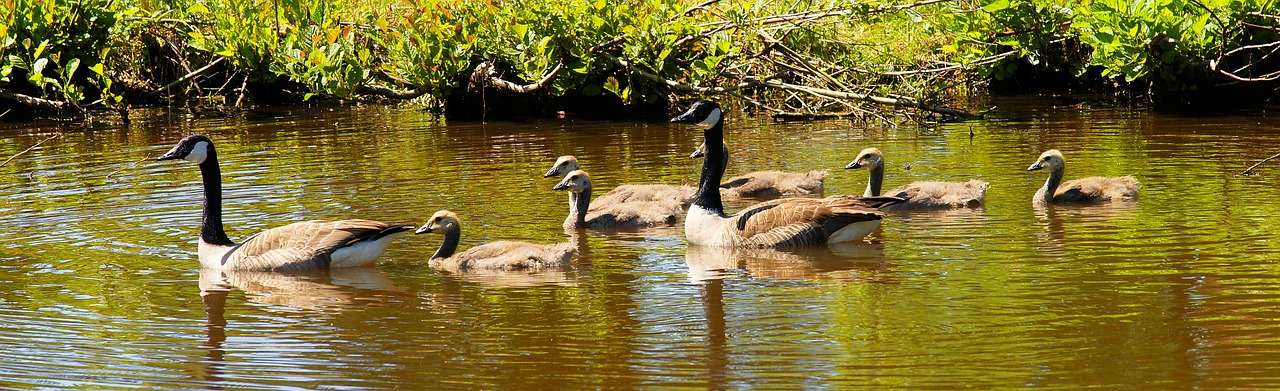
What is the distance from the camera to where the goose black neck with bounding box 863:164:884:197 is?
13797 millimetres

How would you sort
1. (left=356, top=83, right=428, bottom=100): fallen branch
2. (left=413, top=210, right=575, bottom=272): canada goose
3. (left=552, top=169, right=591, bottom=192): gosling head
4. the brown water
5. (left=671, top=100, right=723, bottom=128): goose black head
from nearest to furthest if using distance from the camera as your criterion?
the brown water
(left=413, top=210, right=575, bottom=272): canada goose
(left=671, top=100, right=723, bottom=128): goose black head
(left=552, top=169, right=591, bottom=192): gosling head
(left=356, top=83, right=428, bottom=100): fallen branch

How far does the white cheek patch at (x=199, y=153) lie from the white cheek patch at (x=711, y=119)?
420 cm

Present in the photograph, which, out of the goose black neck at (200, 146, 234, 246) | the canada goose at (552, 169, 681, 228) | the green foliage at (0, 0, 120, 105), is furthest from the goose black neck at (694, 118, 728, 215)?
the green foliage at (0, 0, 120, 105)

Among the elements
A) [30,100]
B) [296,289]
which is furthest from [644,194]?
[30,100]

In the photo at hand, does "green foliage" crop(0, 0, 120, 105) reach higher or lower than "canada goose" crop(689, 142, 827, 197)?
higher

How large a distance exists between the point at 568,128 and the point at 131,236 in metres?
9.41

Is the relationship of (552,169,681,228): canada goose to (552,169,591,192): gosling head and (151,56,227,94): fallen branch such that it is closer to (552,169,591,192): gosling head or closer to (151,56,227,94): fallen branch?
(552,169,591,192): gosling head

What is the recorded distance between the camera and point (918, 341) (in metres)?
7.74

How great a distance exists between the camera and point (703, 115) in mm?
12422

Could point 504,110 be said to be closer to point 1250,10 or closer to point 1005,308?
point 1250,10

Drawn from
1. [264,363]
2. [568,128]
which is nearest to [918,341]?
[264,363]

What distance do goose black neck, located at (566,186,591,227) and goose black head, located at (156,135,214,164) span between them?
317 centimetres

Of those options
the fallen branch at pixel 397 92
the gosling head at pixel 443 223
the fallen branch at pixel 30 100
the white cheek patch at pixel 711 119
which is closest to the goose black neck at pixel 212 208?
the gosling head at pixel 443 223

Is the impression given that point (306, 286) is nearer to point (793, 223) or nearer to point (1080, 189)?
point (793, 223)
